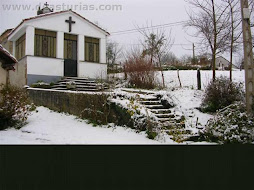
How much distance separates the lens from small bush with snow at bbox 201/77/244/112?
5.86 metres

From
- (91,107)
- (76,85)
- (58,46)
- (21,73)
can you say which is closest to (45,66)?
(21,73)

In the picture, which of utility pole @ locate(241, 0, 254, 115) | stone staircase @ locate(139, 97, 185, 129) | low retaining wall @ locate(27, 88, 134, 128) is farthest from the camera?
low retaining wall @ locate(27, 88, 134, 128)

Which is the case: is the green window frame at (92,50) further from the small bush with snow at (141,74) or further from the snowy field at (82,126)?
the snowy field at (82,126)

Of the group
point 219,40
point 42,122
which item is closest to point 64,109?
point 42,122

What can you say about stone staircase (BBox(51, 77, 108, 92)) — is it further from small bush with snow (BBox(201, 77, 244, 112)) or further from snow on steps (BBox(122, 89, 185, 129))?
small bush with snow (BBox(201, 77, 244, 112))

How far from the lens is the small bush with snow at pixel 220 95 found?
231 inches

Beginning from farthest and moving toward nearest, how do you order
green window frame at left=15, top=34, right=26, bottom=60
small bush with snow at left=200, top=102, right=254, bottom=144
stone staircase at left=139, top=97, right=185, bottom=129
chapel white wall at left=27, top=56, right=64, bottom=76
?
green window frame at left=15, top=34, right=26, bottom=60 < chapel white wall at left=27, top=56, right=64, bottom=76 < stone staircase at left=139, top=97, right=185, bottom=129 < small bush with snow at left=200, top=102, right=254, bottom=144

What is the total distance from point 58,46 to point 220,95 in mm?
7036

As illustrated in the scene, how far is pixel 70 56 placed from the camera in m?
10.4

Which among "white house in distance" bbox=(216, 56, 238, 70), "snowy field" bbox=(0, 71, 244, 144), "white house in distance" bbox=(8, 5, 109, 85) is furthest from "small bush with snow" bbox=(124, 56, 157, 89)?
"white house in distance" bbox=(216, 56, 238, 70)

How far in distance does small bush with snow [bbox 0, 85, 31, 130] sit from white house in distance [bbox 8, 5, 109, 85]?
10.9 ft
